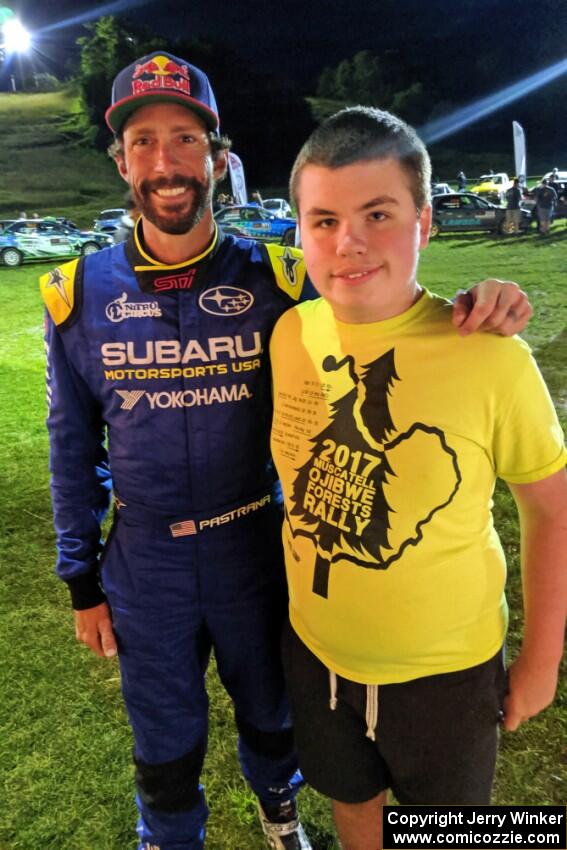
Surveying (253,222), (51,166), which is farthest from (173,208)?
(51,166)

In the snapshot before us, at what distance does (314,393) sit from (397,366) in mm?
223

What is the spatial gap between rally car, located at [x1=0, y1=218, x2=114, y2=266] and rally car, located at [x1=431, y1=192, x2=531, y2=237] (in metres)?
9.92

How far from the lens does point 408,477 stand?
134 cm

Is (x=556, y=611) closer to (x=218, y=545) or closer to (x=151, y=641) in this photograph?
(x=218, y=545)

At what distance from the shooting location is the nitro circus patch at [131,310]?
1.69 m

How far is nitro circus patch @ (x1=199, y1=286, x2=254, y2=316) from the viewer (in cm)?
170

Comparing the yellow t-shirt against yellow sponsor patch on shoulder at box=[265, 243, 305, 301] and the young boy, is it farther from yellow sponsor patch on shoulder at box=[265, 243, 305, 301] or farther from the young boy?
yellow sponsor patch on shoulder at box=[265, 243, 305, 301]

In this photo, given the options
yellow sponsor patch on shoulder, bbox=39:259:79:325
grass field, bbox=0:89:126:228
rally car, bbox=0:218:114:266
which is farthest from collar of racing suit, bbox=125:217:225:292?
grass field, bbox=0:89:126:228

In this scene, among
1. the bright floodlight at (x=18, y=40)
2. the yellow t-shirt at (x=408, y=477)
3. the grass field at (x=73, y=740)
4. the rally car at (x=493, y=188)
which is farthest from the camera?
the bright floodlight at (x=18, y=40)

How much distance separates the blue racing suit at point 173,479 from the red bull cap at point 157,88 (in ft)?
1.12

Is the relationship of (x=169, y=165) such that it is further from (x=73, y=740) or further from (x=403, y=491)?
(x=73, y=740)

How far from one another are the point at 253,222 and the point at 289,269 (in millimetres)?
16712

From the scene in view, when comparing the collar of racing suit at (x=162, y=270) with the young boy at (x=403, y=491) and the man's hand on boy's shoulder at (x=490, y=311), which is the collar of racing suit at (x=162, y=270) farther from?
the man's hand on boy's shoulder at (x=490, y=311)

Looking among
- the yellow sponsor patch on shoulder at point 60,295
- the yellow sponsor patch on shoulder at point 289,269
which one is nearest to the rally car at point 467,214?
the yellow sponsor patch on shoulder at point 289,269
